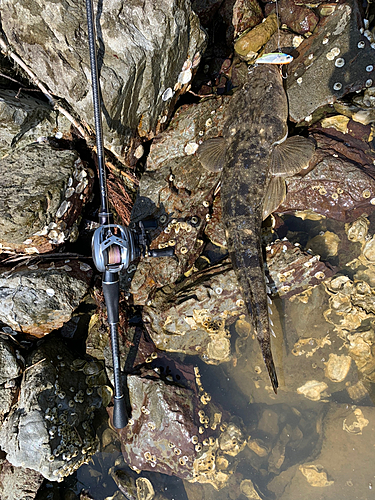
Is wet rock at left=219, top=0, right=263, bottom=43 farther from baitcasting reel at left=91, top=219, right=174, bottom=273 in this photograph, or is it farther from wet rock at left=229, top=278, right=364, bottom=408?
wet rock at left=229, top=278, right=364, bottom=408

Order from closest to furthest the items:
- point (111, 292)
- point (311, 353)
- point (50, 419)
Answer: point (111, 292), point (50, 419), point (311, 353)

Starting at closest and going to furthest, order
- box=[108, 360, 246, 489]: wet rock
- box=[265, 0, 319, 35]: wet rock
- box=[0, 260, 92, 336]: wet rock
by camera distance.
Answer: box=[0, 260, 92, 336]: wet rock < box=[108, 360, 246, 489]: wet rock < box=[265, 0, 319, 35]: wet rock

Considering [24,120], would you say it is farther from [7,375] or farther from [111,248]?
[7,375]

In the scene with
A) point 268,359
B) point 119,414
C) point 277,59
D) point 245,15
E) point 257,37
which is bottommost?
point 119,414

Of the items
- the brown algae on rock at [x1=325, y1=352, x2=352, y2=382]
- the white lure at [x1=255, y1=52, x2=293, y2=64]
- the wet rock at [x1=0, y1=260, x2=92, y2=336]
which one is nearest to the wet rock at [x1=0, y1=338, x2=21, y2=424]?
the wet rock at [x1=0, y1=260, x2=92, y2=336]

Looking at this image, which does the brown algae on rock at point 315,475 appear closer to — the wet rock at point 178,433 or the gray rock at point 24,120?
the wet rock at point 178,433

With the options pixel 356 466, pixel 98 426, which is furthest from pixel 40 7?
pixel 356 466

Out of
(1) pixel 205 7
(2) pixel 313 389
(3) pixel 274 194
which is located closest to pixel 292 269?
(3) pixel 274 194
